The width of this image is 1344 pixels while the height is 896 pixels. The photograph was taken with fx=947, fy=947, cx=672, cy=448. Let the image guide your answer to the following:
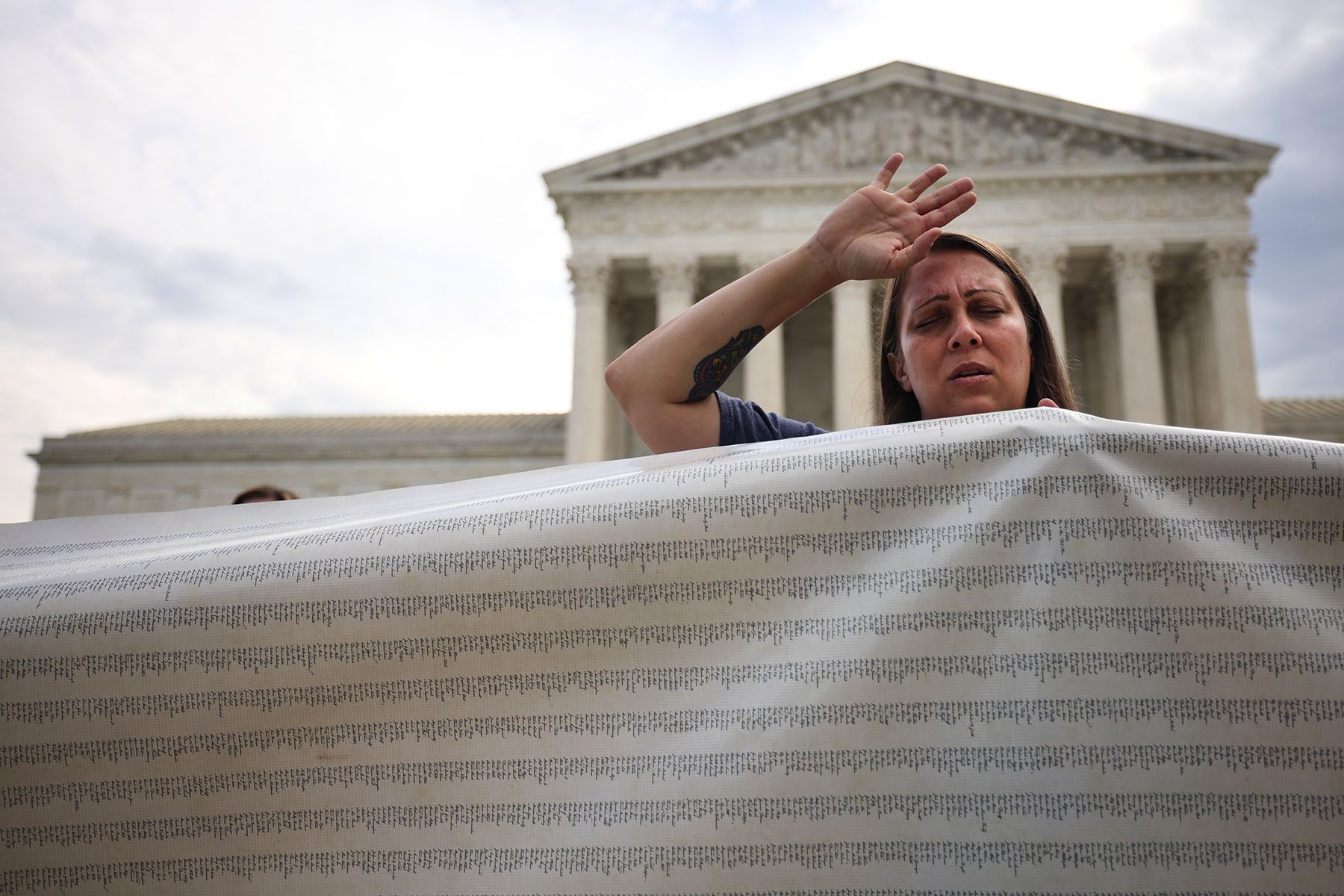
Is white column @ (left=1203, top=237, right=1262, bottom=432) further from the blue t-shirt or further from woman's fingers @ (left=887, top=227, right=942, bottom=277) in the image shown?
woman's fingers @ (left=887, top=227, right=942, bottom=277)

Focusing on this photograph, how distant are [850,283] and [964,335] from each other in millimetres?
25672

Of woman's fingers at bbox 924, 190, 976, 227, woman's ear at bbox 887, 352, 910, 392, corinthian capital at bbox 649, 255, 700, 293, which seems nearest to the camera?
woman's fingers at bbox 924, 190, 976, 227

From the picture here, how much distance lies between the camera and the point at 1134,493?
4.15 ft

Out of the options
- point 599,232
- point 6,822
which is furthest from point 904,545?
point 599,232

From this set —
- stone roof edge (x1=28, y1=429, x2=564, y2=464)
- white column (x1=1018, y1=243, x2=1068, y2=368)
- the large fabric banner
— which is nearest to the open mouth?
the large fabric banner

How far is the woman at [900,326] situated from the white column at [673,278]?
23552 mm

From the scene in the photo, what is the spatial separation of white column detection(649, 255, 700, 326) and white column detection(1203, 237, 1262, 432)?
13.9 m

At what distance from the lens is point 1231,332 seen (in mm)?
24891

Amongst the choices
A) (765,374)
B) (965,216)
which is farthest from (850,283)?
(765,374)

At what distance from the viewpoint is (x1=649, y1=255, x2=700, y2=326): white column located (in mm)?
26094

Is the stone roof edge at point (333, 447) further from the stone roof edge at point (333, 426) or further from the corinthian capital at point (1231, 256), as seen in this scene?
the corinthian capital at point (1231, 256)

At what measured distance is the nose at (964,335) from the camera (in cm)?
232

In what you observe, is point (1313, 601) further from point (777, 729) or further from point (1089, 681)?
point (777, 729)

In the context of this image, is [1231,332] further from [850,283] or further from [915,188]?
[915,188]
